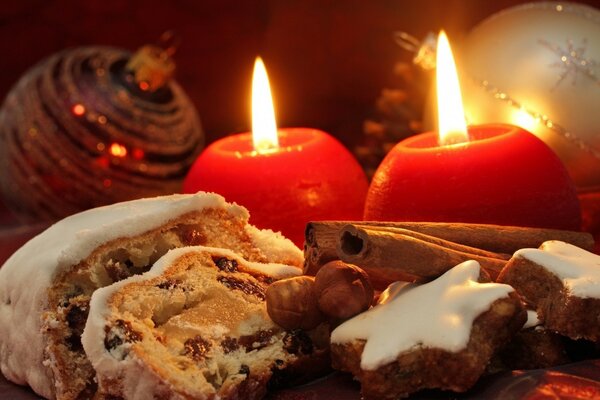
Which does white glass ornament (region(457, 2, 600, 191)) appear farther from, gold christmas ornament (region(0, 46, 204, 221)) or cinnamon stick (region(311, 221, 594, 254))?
gold christmas ornament (region(0, 46, 204, 221))

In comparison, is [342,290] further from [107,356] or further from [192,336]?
[107,356]

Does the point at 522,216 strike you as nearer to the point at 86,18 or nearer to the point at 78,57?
the point at 78,57

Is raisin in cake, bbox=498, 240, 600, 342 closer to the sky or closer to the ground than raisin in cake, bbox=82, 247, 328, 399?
closer to the sky

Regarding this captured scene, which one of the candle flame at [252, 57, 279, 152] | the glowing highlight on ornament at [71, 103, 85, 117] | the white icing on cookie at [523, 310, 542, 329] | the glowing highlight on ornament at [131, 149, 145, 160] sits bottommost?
the white icing on cookie at [523, 310, 542, 329]

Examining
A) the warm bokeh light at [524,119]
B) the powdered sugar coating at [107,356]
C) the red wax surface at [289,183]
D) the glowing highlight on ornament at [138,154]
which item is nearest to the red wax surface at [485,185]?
the red wax surface at [289,183]

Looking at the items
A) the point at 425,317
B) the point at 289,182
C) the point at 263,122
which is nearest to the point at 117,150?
the point at 263,122

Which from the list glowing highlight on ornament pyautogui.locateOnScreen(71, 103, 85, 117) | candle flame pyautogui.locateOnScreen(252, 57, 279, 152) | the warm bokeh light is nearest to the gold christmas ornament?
glowing highlight on ornament pyautogui.locateOnScreen(71, 103, 85, 117)

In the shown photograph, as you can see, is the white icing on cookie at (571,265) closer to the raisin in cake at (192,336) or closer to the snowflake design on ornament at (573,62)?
the raisin in cake at (192,336)
